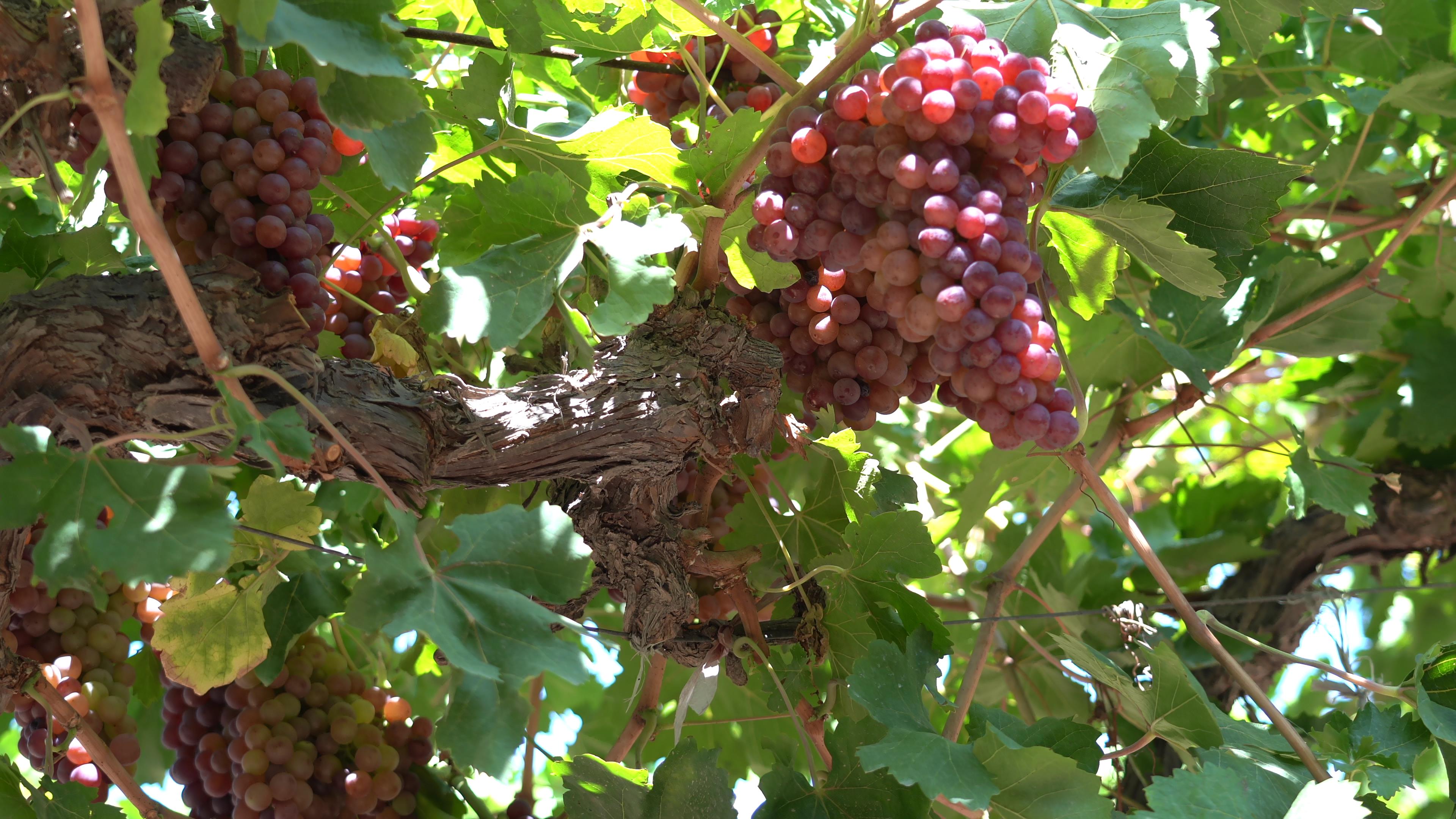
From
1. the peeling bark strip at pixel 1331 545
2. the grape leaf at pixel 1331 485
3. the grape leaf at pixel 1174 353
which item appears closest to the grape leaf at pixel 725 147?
the grape leaf at pixel 1174 353

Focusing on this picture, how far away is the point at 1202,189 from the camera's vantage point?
47.6 inches

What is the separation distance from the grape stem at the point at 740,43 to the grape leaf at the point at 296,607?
2.62 ft

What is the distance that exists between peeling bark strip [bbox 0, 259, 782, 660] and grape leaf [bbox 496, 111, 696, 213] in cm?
14

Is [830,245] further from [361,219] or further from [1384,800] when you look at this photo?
[1384,800]

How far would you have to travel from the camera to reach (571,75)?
154 cm

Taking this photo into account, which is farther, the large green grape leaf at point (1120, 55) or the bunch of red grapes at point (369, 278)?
the bunch of red grapes at point (369, 278)

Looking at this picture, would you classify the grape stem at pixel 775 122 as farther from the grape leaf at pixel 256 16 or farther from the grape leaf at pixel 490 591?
the grape leaf at pixel 256 16

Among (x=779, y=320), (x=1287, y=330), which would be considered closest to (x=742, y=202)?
(x=779, y=320)

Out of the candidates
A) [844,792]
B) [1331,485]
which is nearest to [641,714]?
[844,792]

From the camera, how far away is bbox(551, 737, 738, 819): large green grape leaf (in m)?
1.19

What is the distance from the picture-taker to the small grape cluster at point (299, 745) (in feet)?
4.62

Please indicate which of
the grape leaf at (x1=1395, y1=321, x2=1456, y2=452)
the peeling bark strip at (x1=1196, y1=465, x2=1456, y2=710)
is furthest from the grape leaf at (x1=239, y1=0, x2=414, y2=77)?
the grape leaf at (x1=1395, y1=321, x2=1456, y2=452)

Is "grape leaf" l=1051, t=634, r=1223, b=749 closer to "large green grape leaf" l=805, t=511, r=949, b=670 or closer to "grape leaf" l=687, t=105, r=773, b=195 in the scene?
"large green grape leaf" l=805, t=511, r=949, b=670

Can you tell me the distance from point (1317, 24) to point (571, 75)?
1.52 m
